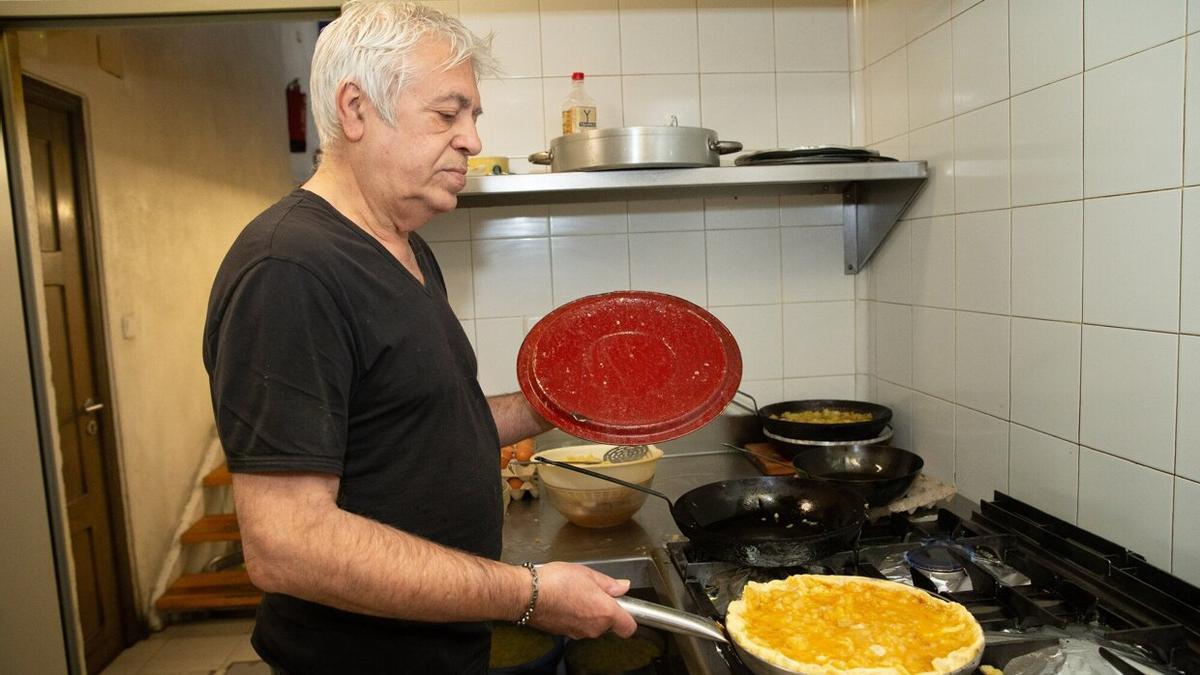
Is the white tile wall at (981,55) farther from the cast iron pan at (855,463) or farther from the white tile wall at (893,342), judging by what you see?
the cast iron pan at (855,463)

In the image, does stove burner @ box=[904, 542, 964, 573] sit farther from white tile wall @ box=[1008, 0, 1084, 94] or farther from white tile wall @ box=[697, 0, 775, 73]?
white tile wall @ box=[697, 0, 775, 73]

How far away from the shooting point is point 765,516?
62.6 inches

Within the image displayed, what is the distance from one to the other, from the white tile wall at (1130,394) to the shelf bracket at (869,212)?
69cm

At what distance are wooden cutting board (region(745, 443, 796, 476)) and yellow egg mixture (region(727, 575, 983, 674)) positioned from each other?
0.66 metres

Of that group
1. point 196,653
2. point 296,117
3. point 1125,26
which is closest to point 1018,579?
point 1125,26

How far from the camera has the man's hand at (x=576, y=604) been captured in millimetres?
993

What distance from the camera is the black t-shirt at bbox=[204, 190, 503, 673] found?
2.82 feet

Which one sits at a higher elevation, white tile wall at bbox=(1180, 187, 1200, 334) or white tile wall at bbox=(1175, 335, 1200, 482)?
white tile wall at bbox=(1180, 187, 1200, 334)

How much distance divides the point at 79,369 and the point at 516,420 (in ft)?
8.01

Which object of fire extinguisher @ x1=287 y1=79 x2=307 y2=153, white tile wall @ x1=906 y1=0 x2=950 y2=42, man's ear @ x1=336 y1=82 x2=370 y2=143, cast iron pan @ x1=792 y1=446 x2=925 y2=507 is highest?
fire extinguisher @ x1=287 y1=79 x2=307 y2=153

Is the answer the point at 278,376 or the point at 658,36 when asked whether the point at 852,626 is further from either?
the point at 658,36

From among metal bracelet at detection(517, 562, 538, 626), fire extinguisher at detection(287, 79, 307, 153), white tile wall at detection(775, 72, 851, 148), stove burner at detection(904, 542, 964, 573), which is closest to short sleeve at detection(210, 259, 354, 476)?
metal bracelet at detection(517, 562, 538, 626)

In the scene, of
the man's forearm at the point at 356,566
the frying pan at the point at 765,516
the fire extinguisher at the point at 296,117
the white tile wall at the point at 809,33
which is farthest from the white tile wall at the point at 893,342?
the fire extinguisher at the point at 296,117

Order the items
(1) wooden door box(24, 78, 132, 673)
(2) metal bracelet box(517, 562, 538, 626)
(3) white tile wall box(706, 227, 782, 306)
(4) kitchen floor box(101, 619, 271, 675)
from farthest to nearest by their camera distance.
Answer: (4) kitchen floor box(101, 619, 271, 675) < (1) wooden door box(24, 78, 132, 673) < (3) white tile wall box(706, 227, 782, 306) < (2) metal bracelet box(517, 562, 538, 626)
